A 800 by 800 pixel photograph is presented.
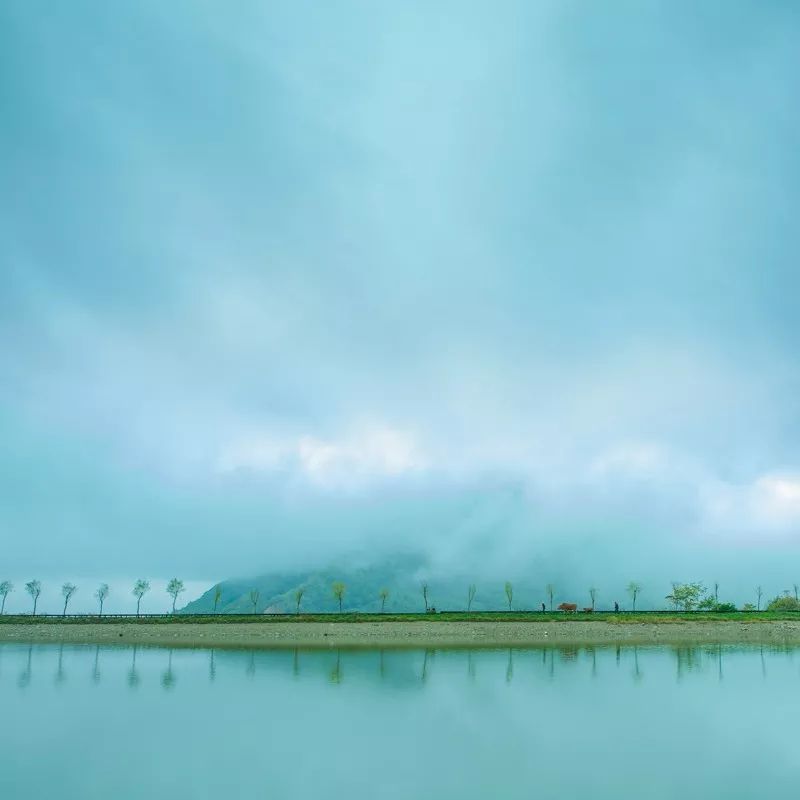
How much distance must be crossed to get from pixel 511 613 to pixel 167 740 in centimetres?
8121

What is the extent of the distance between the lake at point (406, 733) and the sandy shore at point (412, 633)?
122ft

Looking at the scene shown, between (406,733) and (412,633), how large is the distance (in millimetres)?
62645

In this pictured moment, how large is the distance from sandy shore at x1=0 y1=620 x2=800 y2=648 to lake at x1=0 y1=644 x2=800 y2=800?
37117 millimetres

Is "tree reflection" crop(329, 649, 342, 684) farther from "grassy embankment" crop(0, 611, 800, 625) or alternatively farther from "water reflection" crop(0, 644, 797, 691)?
"grassy embankment" crop(0, 611, 800, 625)

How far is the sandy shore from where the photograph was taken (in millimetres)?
76875

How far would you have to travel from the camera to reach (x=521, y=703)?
2759cm

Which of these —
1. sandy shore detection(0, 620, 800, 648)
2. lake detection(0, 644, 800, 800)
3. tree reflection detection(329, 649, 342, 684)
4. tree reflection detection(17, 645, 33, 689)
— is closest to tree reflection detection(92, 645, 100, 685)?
lake detection(0, 644, 800, 800)

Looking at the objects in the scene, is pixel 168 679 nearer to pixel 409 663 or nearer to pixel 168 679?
pixel 168 679

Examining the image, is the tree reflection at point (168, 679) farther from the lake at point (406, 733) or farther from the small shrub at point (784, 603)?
the small shrub at point (784, 603)

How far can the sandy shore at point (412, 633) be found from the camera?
252 ft

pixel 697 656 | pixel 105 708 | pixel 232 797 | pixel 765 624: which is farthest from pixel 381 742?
pixel 765 624

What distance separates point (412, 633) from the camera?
82.3m

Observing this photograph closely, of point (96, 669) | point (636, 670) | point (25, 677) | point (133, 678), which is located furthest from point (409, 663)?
point (25, 677)

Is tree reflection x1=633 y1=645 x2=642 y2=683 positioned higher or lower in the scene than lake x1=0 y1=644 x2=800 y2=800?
lower
